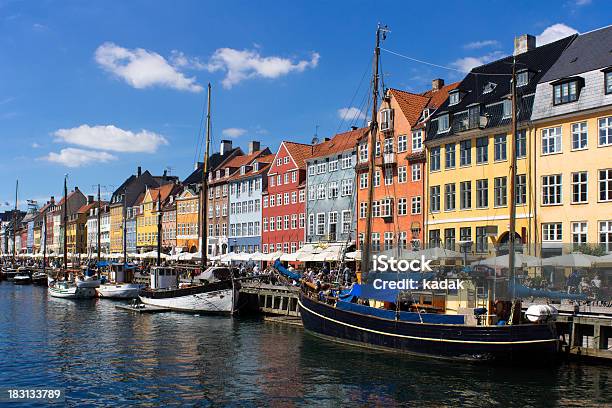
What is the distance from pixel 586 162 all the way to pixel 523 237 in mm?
6379

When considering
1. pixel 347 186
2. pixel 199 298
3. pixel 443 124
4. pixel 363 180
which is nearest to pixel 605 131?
pixel 443 124

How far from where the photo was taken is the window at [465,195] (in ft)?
159

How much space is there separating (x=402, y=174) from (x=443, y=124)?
20.3ft

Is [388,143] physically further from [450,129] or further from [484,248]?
[484,248]

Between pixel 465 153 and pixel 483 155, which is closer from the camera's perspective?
pixel 483 155

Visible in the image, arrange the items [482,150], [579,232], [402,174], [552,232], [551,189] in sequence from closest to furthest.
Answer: [579,232]
[552,232]
[551,189]
[482,150]
[402,174]

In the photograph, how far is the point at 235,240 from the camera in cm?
8444

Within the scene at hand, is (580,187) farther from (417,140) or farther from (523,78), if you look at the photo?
(417,140)

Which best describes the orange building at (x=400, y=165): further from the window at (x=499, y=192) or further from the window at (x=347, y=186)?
the window at (x=499, y=192)

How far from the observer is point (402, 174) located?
55.8 meters

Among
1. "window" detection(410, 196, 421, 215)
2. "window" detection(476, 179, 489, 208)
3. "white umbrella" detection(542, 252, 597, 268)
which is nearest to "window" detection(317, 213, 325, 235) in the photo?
"window" detection(410, 196, 421, 215)

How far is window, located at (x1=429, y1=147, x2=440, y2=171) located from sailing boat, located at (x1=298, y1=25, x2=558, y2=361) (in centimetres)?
1771

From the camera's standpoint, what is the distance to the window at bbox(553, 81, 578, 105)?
4222cm

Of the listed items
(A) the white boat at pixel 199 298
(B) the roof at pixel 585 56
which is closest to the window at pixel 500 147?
(B) the roof at pixel 585 56
